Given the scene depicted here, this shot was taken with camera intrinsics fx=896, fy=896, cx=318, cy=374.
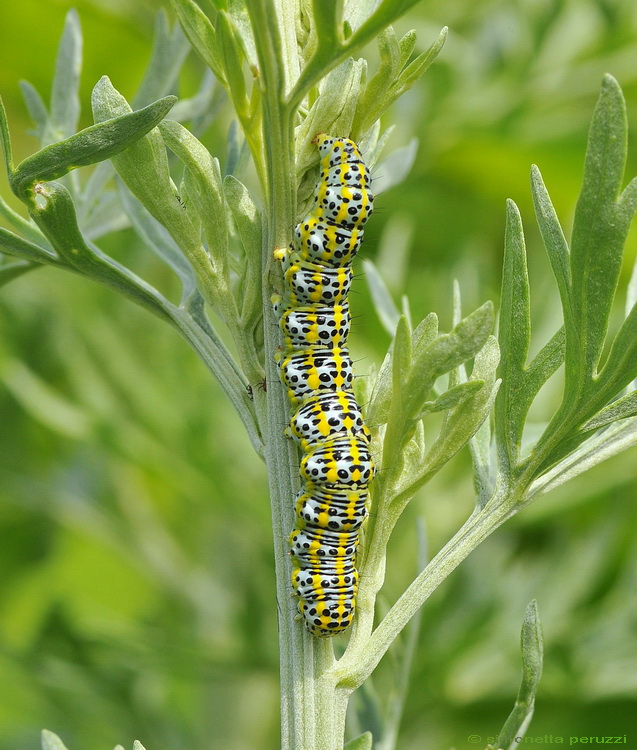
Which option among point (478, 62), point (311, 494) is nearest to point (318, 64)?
point (311, 494)

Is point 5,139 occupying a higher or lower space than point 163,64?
lower

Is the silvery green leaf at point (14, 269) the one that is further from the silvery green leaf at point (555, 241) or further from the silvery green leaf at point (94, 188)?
the silvery green leaf at point (555, 241)

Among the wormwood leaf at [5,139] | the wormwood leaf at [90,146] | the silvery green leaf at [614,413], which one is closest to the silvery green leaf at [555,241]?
the silvery green leaf at [614,413]

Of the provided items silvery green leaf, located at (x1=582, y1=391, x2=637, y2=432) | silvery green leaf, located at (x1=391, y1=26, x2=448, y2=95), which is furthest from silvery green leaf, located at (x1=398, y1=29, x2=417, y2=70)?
silvery green leaf, located at (x1=582, y1=391, x2=637, y2=432)

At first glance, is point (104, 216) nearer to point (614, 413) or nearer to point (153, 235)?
point (153, 235)

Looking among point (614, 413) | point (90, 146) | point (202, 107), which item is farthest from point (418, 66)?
point (202, 107)

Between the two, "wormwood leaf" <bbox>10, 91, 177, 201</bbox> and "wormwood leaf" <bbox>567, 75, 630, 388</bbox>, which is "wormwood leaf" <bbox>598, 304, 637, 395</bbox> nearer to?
"wormwood leaf" <bbox>567, 75, 630, 388</bbox>

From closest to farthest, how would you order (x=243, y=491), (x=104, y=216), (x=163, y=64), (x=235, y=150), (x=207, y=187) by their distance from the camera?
(x=207, y=187), (x=235, y=150), (x=163, y=64), (x=104, y=216), (x=243, y=491)
